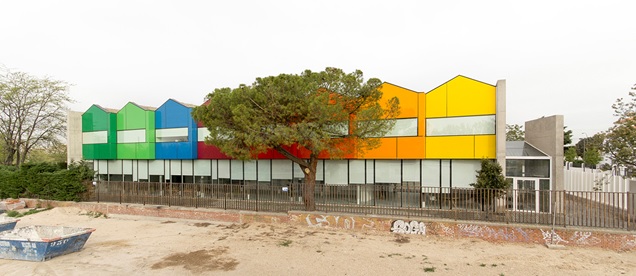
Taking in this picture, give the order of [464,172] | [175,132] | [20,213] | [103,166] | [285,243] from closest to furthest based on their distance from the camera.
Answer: [285,243] → [464,172] → [20,213] → [175,132] → [103,166]

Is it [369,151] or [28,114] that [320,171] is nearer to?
[369,151]

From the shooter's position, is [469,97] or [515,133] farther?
[515,133]

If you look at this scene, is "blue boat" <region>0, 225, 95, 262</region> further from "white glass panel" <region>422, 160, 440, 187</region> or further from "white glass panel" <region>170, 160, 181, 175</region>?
"white glass panel" <region>422, 160, 440, 187</region>

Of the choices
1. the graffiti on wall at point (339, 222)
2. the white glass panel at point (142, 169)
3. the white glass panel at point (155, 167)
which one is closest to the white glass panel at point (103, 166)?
the white glass panel at point (142, 169)

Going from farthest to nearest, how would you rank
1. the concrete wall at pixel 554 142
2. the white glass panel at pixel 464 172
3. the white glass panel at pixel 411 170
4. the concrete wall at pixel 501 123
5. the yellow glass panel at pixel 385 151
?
the yellow glass panel at pixel 385 151
the white glass panel at pixel 411 170
the white glass panel at pixel 464 172
the concrete wall at pixel 554 142
the concrete wall at pixel 501 123

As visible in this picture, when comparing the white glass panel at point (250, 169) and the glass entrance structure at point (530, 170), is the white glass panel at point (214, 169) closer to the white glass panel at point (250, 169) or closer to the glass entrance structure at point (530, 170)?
the white glass panel at point (250, 169)

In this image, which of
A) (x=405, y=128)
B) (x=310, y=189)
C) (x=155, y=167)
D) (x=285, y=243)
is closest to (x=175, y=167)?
(x=155, y=167)

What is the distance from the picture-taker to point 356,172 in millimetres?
16359

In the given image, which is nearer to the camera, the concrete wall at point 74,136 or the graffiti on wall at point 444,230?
the graffiti on wall at point 444,230

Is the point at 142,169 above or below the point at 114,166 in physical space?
below

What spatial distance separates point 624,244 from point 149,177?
2462 cm

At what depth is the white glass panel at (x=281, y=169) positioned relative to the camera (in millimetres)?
17812

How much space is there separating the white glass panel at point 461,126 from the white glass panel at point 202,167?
45.2 feet

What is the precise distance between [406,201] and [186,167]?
47.6ft
